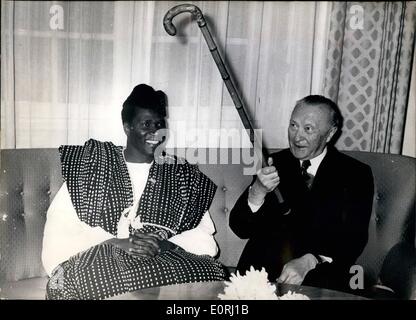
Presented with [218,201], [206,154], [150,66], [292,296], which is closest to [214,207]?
[218,201]

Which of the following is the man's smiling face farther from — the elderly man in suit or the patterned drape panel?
the patterned drape panel

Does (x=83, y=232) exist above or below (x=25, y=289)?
above

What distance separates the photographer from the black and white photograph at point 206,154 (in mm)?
1589

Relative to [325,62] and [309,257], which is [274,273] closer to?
[309,257]

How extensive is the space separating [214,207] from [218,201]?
1.2 inches

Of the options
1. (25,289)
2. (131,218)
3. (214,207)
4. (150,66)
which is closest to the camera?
(25,289)

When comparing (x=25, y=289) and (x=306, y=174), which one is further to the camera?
(x=306, y=174)

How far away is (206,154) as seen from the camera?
1.97m

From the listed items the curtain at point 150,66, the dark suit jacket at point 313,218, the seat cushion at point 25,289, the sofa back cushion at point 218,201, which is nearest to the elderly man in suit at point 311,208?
the dark suit jacket at point 313,218

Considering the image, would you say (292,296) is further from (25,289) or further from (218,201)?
(25,289)

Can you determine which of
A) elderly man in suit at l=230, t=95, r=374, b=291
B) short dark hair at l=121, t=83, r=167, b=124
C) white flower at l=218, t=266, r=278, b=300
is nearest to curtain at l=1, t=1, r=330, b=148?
short dark hair at l=121, t=83, r=167, b=124

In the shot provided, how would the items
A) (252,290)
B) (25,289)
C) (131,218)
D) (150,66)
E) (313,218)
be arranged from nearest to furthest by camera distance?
(252,290) < (25,289) < (131,218) < (313,218) < (150,66)

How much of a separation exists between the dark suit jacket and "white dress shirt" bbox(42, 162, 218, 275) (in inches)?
6.6

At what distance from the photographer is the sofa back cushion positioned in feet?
5.48
